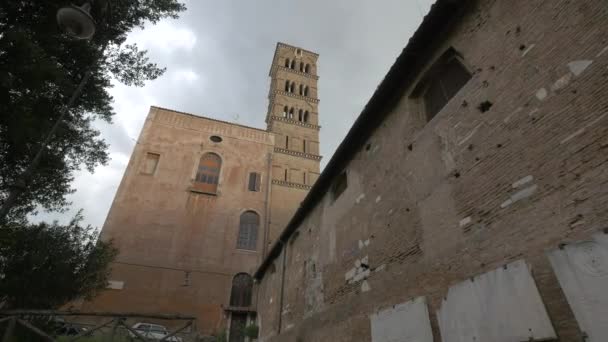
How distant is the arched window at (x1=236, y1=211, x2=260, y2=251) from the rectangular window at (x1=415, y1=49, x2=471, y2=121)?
1603 centimetres

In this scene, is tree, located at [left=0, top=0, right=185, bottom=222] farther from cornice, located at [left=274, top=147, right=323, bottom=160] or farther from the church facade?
cornice, located at [left=274, top=147, right=323, bottom=160]

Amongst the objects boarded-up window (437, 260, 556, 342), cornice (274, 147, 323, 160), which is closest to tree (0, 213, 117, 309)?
boarded-up window (437, 260, 556, 342)

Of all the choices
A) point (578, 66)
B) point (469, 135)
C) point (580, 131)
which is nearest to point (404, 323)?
point (469, 135)

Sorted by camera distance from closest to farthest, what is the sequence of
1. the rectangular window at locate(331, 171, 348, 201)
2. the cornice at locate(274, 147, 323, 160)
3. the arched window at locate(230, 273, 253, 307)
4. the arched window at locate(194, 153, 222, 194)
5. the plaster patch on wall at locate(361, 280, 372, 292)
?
1. the plaster patch on wall at locate(361, 280, 372, 292)
2. the rectangular window at locate(331, 171, 348, 201)
3. the arched window at locate(230, 273, 253, 307)
4. the arched window at locate(194, 153, 222, 194)
5. the cornice at locate(274, 147, 323, 160)

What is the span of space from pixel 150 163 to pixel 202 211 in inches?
185

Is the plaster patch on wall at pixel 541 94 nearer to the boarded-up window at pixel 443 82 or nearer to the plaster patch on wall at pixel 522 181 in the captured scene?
the plaster patch on wall at pixel 522 181

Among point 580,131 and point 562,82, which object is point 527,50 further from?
point 580,131

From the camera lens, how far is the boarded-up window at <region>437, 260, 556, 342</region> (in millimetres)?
3160

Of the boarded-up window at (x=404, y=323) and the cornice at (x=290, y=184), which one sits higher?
the cornice at (x=290, y=184)

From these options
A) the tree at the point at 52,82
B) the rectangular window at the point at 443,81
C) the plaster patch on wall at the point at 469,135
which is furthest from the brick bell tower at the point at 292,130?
the plaster patch on wall at the point at 469,135

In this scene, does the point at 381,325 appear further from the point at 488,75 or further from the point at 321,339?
the point at 488,75

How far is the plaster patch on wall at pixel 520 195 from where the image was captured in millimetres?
3578

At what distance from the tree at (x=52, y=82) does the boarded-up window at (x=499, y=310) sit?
6.29 meters

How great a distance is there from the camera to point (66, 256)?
369 inches
